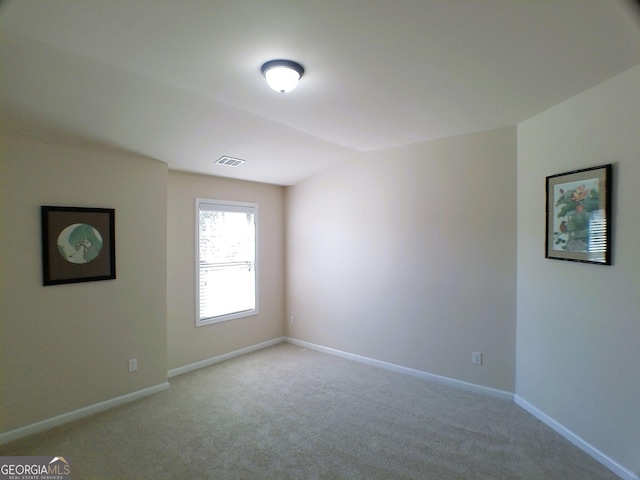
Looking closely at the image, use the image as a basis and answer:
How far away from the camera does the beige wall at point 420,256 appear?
3271 millimetres

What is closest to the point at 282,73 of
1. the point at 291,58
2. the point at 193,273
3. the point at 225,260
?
the point at 291,58

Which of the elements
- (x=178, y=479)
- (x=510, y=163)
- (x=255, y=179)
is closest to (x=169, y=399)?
(x=178, y=479)

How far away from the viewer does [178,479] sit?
2.18 m

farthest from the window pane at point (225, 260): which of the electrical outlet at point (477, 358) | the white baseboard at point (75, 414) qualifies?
the electrical outlet at point (477, 358)

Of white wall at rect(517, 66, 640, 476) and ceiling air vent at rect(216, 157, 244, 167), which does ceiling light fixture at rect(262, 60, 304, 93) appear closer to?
ceiling air vent at rect(216, 157, 244, 167)

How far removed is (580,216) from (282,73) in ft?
7.89

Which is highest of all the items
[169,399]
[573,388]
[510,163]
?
[510,163]

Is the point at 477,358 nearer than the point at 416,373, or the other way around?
the point at 477,358

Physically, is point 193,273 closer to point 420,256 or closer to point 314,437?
point 314,437

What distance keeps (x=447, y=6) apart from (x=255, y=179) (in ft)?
11.1

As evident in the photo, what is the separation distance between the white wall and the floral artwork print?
132 millimetres

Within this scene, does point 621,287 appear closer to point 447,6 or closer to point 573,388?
point 573,388

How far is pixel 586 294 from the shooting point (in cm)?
246

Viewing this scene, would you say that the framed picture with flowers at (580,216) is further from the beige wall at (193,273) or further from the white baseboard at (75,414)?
the white baseboard at (75,414)
